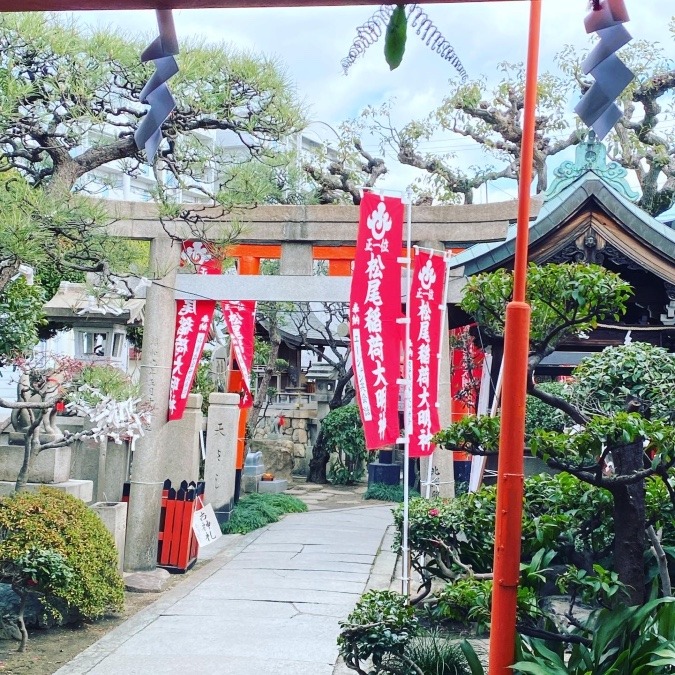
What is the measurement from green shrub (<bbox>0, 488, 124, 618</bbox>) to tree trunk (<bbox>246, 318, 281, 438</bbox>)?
45.3ft

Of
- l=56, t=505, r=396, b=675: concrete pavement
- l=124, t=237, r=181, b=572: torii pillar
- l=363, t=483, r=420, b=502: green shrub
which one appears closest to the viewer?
l=56, t=505, r=396, b=675: concrete pavement

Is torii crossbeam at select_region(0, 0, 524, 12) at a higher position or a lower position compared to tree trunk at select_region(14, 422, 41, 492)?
higher

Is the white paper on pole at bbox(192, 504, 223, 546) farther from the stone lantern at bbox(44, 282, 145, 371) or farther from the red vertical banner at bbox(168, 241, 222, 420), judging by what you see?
the stone lantern at bbox(44, 282, 145, 371)

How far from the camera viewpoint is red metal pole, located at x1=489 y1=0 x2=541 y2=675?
10.3 ft

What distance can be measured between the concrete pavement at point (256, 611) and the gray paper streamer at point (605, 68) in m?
6.15

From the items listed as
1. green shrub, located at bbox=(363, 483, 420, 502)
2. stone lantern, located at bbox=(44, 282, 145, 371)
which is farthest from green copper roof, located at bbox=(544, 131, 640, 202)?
green shrub, located at bbox=(363, 483, 420, 502)

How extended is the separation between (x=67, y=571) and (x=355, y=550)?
6326 millimetres

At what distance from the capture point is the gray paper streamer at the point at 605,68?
209 centimetres

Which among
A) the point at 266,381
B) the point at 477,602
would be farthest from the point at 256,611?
the point at 266,381

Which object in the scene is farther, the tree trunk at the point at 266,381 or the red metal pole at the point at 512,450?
the tree trunk at the point at 266,381

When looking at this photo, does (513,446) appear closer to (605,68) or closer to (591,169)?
(605,68)

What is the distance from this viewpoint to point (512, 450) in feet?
10.4

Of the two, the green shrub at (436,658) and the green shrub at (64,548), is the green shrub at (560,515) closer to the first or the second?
the green shrub at (436,658)

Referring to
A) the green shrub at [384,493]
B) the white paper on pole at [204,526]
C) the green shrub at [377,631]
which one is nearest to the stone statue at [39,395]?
the white paper on pole at [204,526]
